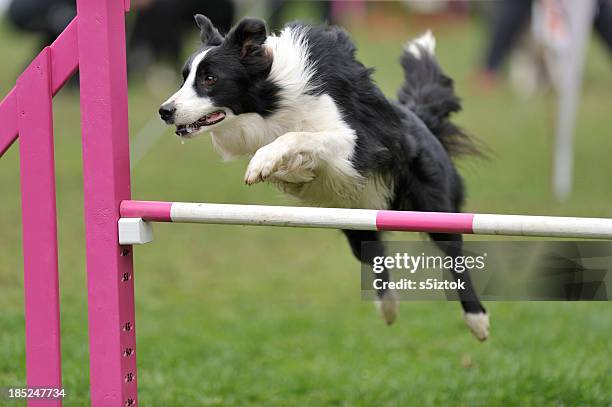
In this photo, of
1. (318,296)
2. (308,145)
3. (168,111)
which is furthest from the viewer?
(318,296)

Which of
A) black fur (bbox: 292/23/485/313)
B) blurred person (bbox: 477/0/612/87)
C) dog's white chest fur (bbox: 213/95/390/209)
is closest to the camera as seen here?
dog's white chest fur (bbox: 213/95/390/209)

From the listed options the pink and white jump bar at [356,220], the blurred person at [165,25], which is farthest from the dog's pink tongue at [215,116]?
the blurred person at [165,25]

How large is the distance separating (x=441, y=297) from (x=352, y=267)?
3.79 metres

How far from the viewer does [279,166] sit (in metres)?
3.26

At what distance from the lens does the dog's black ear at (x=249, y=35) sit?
331 centimetres

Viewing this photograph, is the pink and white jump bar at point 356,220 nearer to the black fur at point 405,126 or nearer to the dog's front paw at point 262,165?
the dog's front paw at point 262,165

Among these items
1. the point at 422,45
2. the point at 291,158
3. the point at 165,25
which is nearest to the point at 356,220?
the point at 291,158

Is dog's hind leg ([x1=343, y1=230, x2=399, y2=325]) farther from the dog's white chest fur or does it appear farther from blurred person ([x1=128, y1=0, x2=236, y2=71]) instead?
blurred person ([x1=128, y1=0, x2=236, y2=71])

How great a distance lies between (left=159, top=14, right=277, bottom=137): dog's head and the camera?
3305mm

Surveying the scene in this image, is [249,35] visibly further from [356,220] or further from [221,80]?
[356,220]

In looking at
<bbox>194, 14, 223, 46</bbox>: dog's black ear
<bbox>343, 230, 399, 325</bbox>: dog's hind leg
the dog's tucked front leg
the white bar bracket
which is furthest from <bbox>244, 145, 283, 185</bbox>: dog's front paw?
<bbox>343, 230, 399, 325</bbox>: dog's hind leg

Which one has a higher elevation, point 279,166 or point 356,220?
point 279,166

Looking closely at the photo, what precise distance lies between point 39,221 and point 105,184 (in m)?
0.25

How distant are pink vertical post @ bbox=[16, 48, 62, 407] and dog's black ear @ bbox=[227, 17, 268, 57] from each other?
632 mm
